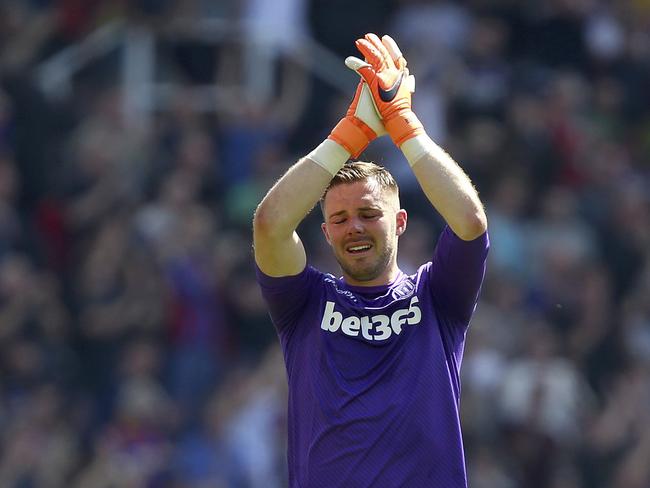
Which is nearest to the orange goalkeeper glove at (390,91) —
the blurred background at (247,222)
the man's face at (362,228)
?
the man's face at (362,228)

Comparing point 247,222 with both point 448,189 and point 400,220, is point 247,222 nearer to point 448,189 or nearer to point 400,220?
point 400,220

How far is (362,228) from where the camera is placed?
5320 millimetres

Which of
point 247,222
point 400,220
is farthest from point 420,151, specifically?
point 247,222

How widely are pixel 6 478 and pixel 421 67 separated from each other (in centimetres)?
501

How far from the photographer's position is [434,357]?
17.3 feet

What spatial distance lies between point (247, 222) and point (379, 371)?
7.23m

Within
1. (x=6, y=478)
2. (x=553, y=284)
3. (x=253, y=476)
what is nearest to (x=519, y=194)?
(x=553, y=284)

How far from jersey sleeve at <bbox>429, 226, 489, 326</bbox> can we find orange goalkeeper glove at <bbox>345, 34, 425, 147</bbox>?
1.23ft

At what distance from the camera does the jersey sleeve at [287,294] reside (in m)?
5.43

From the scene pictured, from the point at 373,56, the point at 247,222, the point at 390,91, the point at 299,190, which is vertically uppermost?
the point at 373,56

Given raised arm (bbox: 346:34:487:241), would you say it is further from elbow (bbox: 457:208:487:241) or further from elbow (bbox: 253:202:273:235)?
elbow (bbox: 253:202:273:235)

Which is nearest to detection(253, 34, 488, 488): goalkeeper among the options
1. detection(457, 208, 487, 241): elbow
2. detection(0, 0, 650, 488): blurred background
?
detection(457, 208, 487, 241): elbow

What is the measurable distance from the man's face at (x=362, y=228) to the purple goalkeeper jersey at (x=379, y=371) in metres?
0.12

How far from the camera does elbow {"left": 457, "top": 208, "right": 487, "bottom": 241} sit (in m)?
5.21
